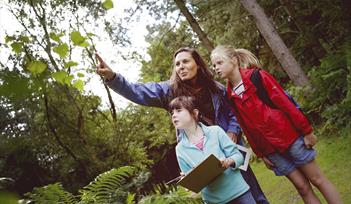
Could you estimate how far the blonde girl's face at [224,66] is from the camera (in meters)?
3.14

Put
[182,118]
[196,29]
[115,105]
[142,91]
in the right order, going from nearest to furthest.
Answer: [182,118] < [142,91] < [196,29] < [115,105]

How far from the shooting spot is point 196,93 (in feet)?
10.2

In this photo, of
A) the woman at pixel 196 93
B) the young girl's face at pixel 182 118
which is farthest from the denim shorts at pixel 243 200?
the young girl's face at pixel 182 118

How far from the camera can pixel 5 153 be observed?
1176 cm

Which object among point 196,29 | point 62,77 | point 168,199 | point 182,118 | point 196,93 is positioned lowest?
point 168,199

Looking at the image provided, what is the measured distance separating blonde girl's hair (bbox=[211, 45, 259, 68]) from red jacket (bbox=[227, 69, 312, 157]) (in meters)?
0.26

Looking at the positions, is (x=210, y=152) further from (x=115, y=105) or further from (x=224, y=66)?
(x=115, y=105)

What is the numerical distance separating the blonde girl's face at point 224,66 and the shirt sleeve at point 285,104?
283 millimetres

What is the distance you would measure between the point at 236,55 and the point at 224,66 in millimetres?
244

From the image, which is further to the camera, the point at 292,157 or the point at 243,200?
the point at 292,157

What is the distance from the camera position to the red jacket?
2.97 metres

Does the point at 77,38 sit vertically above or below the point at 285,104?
above

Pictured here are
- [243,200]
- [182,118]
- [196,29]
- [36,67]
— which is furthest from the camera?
[196,29]

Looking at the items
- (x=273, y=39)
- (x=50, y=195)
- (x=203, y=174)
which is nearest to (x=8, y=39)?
(x=203, y=174)
